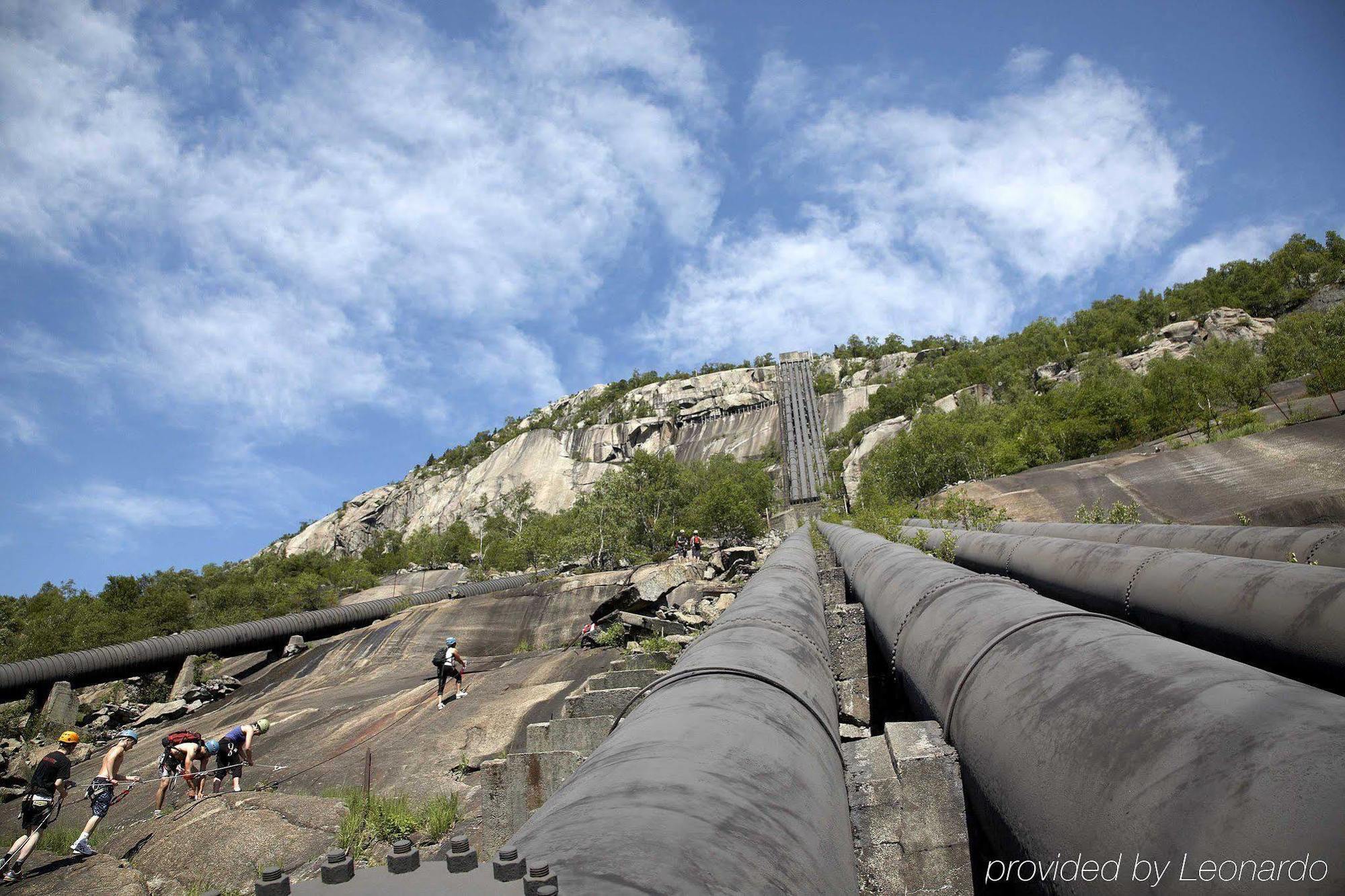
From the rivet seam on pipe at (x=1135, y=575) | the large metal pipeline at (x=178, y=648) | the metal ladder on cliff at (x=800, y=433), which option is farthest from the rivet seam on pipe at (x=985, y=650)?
the metal ladder on cliff at (x=800, y=433)

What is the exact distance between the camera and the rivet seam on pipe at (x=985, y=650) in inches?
120

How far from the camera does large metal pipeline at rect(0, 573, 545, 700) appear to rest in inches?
1126

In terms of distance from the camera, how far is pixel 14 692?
92.1 feet

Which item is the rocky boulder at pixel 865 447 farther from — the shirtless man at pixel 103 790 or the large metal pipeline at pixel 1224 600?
the shirtless man at pixel 103 790

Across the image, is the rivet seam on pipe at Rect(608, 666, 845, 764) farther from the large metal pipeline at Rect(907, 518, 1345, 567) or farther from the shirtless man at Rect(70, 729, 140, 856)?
the shirtless man at Rect(70, 729, 140, 856)

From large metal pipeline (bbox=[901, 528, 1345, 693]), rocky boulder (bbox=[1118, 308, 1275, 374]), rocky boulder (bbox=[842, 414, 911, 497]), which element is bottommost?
large metal pipeline (bbox=[901, 528, 1345, 693])

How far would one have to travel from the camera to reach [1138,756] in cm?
178

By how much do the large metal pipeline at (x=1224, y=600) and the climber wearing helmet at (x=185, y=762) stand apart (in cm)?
1373

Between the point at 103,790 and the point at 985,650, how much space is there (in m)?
12.4

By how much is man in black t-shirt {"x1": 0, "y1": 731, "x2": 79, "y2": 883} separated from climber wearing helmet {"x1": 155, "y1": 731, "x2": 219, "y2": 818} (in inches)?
64.2

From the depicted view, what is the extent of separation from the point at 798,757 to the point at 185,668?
39.4 meters

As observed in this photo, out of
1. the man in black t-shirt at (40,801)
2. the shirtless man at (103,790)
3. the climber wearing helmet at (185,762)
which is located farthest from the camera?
the climber wearing helmet at (185,762)

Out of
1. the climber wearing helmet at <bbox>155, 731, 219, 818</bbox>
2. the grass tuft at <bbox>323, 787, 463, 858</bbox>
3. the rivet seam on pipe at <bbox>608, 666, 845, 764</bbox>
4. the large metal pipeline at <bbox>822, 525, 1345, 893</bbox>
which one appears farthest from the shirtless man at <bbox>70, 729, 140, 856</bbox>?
the large metal pipeline at <bbox>822, 525, 1345, 893</bbox>

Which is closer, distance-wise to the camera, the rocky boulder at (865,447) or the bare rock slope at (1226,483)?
the bare rock slope at (1226,483)
